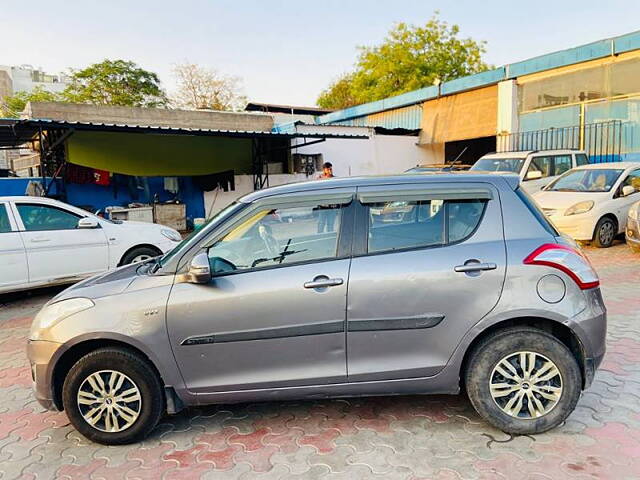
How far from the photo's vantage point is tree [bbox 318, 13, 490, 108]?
114 ft

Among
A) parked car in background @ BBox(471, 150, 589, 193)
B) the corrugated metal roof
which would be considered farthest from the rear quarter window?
the corrugated metal roof

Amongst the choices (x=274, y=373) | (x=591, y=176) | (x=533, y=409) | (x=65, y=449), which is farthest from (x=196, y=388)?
(x=591, y=176)

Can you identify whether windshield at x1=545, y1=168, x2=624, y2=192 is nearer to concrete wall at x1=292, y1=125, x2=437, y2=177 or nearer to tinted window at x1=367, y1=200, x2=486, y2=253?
concrete wall at x1=292, y1=125, x2=437, y2=177

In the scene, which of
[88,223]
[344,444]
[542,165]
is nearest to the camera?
[344,444]

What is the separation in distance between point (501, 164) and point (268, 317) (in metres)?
10.2

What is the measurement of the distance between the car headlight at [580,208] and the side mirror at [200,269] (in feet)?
28.1

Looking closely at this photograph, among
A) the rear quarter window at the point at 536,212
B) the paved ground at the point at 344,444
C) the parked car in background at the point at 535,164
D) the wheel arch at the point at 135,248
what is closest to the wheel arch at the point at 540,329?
the paved ground at the point at 344,444

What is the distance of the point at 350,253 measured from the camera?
3.00 meters

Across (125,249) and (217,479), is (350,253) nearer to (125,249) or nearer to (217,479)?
(217,479)

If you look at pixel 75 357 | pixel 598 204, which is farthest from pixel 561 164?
pixel 75 357

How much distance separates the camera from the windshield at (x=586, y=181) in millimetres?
9641

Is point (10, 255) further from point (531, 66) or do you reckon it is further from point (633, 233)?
point (531, 66)

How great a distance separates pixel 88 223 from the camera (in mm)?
6875

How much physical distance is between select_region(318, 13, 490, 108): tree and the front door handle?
1309 inches
